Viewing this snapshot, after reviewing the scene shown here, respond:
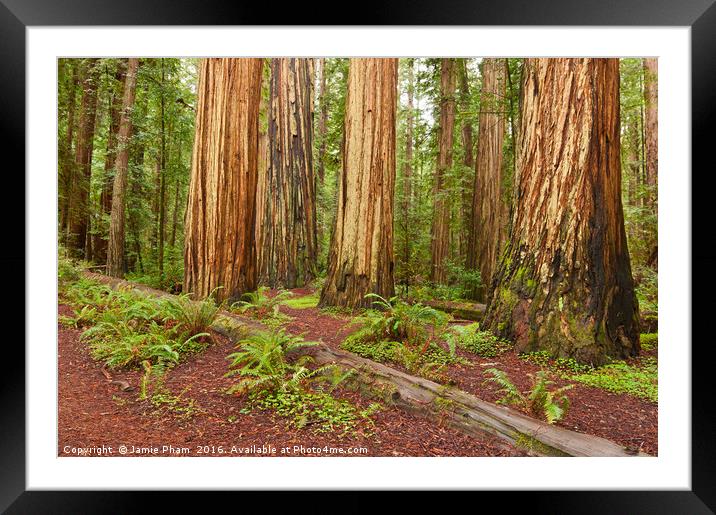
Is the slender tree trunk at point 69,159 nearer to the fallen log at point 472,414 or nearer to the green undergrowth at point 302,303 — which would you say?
the green undergrowth at point 302,303

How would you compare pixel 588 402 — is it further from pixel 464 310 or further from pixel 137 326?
pixel 137 326

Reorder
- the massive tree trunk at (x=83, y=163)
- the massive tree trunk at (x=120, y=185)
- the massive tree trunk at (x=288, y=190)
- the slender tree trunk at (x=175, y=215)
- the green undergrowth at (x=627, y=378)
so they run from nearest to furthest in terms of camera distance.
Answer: the green undergrowth at (x=627, y=378)
the massive tree trunk at (x=83, y=163)
the massive tree trunk at (x=120, y=185)
the slender tree trunk at (x=175, y=215)
the massive tree trunk at (x=288, y=190)

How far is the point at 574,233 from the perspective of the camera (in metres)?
2.81

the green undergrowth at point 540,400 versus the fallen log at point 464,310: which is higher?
the fallen log at point 464,310

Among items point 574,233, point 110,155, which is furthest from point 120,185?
point 574,233

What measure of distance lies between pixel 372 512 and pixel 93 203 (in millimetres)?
4567

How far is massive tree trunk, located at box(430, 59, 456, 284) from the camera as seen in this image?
273 inches

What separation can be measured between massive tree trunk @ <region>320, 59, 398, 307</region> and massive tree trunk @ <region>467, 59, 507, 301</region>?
3112mm

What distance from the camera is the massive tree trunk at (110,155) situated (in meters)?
4.52

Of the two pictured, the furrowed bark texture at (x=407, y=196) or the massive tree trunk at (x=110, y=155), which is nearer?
the massive tree trunk at (x=110, y=155)
